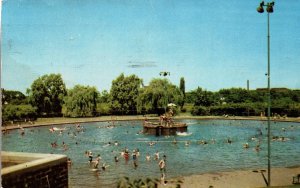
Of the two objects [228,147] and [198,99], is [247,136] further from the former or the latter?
[198,99]

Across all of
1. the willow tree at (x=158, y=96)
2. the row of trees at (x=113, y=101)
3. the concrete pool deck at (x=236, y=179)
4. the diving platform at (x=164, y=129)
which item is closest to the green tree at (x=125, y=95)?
A: the row of trees at (x=113, y=101)

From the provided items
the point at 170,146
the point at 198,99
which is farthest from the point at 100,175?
the point at 198,99

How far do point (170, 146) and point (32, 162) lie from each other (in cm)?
3530

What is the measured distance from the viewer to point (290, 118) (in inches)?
3137

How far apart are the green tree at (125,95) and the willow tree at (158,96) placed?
8194mm

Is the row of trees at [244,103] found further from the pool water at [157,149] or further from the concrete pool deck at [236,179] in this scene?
the concrete pool deck at [236,179]

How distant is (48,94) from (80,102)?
9.45m

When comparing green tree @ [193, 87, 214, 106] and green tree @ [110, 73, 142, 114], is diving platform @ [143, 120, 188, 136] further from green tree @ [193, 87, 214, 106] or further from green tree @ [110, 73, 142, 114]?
green tree @ [193, 87, 214, 106]

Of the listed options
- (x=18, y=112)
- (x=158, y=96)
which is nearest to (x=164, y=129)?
(x=158, y=96)

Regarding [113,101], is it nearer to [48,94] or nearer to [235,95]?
[48,94]

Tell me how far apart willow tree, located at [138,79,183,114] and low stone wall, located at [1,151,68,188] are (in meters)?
69.8

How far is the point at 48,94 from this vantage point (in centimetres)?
8431

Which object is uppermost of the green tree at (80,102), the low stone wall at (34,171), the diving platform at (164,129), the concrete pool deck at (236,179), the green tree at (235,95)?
the green tree at (235,95)

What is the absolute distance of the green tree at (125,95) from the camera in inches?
3575
